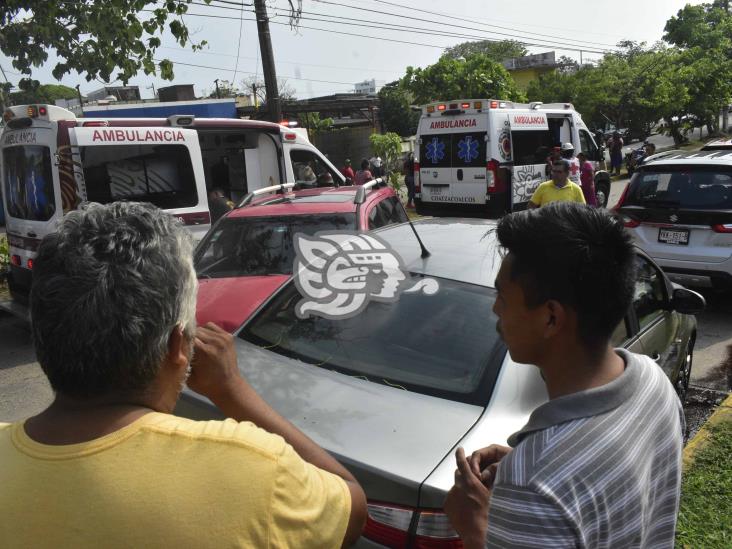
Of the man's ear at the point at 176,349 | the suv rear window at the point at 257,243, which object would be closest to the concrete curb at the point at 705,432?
the suv rear window at the point at 257,243

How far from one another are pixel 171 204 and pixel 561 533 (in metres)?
7.05

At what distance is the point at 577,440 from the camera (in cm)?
112

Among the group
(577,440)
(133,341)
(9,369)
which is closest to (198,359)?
(133,341)

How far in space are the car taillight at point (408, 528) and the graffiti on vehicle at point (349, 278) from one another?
1.17 metres

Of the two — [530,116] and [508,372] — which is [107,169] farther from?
[530,116]

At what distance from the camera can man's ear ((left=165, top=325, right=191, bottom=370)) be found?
1.12m

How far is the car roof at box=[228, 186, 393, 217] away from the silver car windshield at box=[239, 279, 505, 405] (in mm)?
2489

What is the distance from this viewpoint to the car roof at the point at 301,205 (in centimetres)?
551

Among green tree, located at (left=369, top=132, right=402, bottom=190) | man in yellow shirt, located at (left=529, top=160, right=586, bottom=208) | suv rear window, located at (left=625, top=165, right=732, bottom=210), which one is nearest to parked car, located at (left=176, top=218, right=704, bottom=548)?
suv rear window, located at (left=625, top=165, right=732, bottom=210)

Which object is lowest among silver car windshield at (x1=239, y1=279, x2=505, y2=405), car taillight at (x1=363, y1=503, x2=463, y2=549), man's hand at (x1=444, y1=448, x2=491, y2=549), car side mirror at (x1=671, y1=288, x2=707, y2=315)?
car taillight at (x1=363, y1=503, x2=463, y2=549)

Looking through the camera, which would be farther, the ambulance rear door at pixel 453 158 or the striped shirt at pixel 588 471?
the ambulance rear door at pixel 453 158

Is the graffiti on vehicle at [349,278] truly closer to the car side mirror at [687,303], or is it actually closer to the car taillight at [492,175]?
the car side mirror at [687,303]

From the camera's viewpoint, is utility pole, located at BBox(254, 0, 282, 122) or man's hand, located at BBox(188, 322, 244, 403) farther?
utility pole, located at BBox(254, 0, 282, 122)

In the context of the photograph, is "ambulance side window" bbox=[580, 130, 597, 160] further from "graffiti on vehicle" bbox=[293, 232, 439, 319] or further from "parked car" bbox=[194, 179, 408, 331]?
"graffiti on vehicle" bbox=[293, 232, 439, 319]
